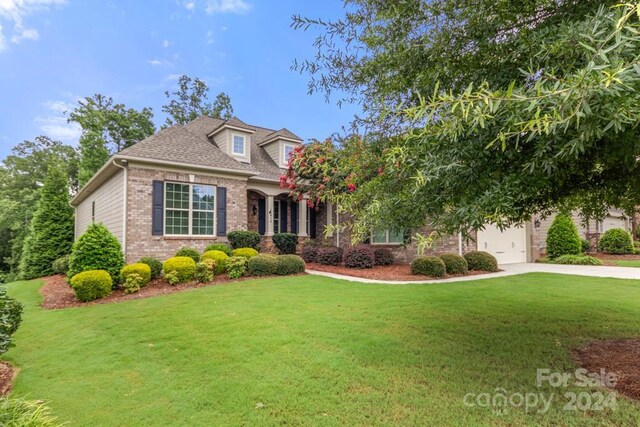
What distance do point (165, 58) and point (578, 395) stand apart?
25.4 meters

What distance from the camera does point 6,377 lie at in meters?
3.92

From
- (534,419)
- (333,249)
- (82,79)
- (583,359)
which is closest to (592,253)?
(333,249)

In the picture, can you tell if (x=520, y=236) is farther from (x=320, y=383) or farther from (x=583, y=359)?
(x=320, y=383)

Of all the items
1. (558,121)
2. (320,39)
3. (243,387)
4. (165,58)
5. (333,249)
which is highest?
(165,58)

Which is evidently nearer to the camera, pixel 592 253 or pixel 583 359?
pixel 583 359

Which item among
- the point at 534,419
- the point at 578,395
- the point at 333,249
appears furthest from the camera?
the point at 333,249

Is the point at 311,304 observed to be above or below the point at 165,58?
below

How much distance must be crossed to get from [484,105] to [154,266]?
10.1 meters

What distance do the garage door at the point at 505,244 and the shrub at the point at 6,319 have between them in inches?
519

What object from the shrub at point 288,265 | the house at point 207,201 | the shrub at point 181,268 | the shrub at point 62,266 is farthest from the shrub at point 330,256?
the shrub at point 62,266

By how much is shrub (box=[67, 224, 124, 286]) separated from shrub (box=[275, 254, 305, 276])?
4216 mm

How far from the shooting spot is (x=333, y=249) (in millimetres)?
12797

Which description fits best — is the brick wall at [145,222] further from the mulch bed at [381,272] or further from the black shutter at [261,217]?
the mulch bed at [381,272]

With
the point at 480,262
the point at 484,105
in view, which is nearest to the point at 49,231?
the point at 480,262
